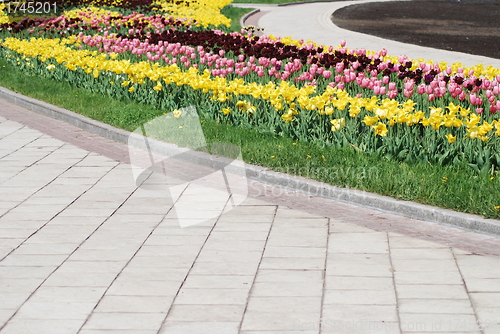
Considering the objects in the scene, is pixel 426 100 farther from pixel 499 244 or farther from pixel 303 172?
pixel 499 244

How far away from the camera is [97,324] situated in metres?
4.44

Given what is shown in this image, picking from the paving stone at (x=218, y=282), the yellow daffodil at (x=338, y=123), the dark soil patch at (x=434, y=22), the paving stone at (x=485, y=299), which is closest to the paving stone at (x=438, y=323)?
the paving stone at (x=485, y=299)

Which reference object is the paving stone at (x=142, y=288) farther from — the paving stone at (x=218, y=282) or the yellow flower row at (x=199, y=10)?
the yellow flower row at (x=199, y=10)

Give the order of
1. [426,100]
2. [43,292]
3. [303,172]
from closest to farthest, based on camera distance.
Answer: [43,292] → [303,172] → [426,100]

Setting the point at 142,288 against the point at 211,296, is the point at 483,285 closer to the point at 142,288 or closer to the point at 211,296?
the point at 211,296

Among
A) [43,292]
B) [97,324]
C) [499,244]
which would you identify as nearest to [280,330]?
[97,324]

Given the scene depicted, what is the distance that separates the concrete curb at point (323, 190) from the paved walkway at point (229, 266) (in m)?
0.09

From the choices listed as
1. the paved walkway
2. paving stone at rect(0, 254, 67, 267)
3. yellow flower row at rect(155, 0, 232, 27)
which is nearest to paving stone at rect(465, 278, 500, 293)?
the paved walkway

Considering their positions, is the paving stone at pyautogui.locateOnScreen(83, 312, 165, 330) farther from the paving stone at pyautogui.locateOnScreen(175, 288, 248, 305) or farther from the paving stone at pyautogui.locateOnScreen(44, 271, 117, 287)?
the paving stone at pyautogui.locateOnScreen(44, 271, 117, 287)

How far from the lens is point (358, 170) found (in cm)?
689

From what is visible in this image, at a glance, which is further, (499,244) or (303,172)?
(303,172)

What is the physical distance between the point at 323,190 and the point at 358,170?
1.28 ft

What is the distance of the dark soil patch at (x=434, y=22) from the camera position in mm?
18078

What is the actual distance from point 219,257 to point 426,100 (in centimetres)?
433
